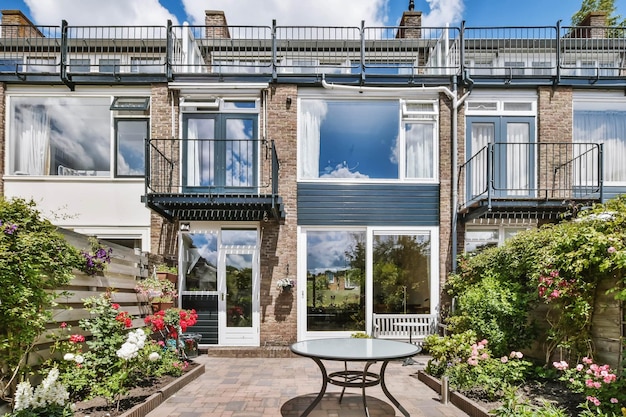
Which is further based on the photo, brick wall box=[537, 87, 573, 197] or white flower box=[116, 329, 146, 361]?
brick wall box=[537, 87, 573, 197]

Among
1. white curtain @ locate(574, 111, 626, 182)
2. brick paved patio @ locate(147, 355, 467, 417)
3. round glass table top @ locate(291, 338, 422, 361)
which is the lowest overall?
brick paved patio @ locate(147, 355, 467, 417)

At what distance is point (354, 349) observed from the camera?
472cm

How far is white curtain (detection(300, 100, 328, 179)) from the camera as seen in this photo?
9.37 metres

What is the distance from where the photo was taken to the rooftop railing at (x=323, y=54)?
924 centimetres

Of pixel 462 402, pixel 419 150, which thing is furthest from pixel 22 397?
pixel 419 150

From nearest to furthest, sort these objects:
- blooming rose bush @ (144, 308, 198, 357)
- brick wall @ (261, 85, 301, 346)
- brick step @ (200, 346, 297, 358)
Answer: blooming rose bush @ (144, 308, 198, 357)
brick step @ (200, 346, 297, 358)
brick wall @ (261, 85, 301, 346)

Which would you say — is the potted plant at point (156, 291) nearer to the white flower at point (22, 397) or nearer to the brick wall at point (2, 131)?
the white flower at point (22, 397)

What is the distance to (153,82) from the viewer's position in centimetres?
929

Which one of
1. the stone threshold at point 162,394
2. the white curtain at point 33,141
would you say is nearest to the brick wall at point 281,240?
the stone threshold at point 162,394

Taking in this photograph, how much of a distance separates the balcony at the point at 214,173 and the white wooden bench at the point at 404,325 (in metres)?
3.07

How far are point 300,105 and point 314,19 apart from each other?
2.48m

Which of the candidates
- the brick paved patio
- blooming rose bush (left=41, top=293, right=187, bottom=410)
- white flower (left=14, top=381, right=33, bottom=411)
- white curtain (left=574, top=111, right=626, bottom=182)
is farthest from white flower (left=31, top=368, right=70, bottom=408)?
white curtain (left=574, top=111, right=626, bottom=182)

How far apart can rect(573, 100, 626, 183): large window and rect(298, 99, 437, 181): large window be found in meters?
3.33

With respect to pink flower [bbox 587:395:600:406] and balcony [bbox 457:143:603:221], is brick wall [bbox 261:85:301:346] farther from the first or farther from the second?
pink flower [bbox 587:395:600:406]
